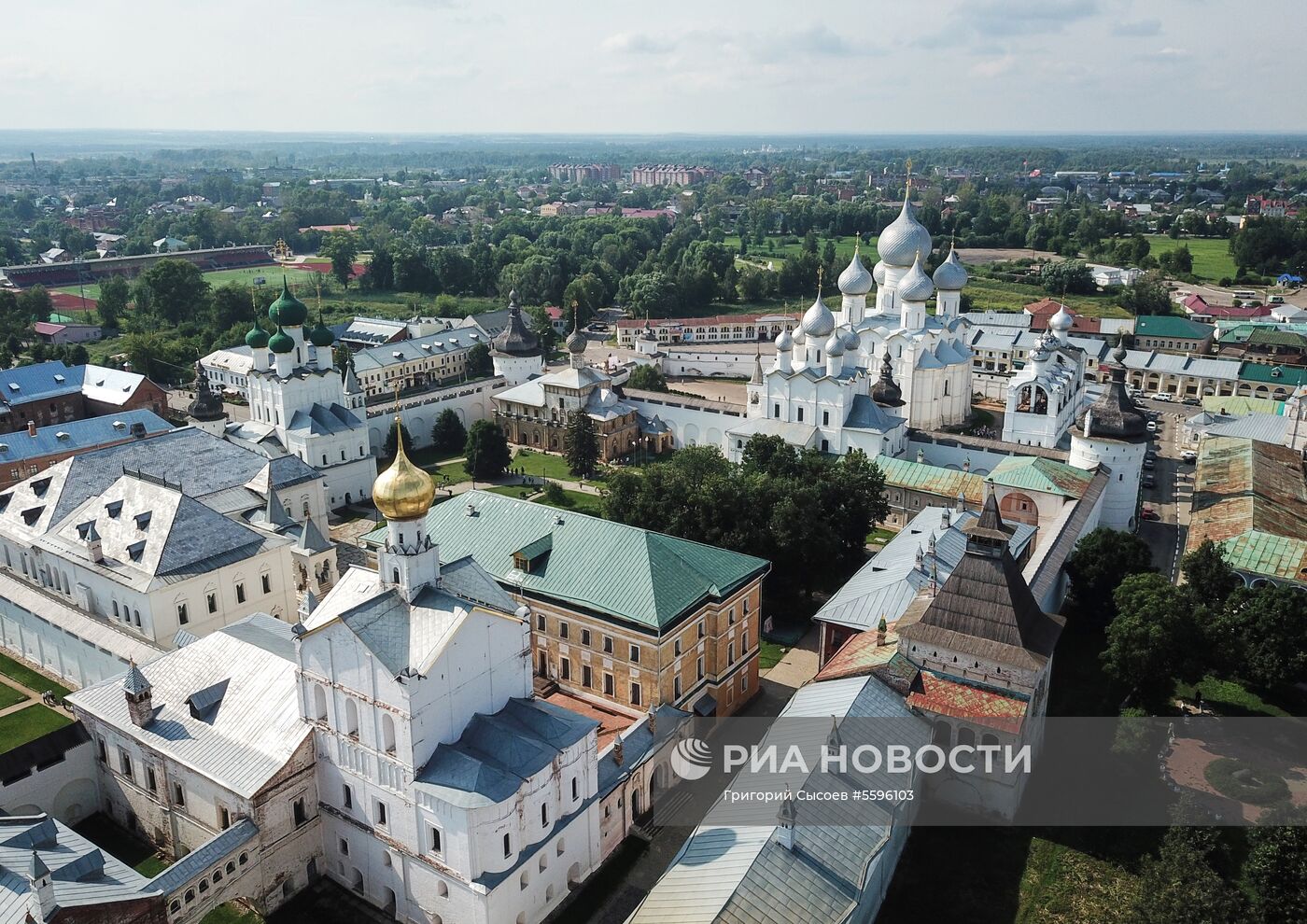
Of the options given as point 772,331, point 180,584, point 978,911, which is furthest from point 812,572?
point 772,331

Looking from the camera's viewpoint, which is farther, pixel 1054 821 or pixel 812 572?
pixel 812 572

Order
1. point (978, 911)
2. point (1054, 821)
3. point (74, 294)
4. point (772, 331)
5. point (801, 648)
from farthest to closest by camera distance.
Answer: point (74, 294), point (772, 331), point (801, 648), point (1054, 821), point (978, 911)

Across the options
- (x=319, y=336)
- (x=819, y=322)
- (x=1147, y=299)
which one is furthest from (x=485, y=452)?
(x=1147, y=299)

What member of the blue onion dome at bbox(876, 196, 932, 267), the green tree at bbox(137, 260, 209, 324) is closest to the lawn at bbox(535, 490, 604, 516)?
the blue onion dome at bbox(876, 196, 932, 267)

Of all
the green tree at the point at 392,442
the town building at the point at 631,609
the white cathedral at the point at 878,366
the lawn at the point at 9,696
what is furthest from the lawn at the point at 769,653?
the green tree at the point at 392,442

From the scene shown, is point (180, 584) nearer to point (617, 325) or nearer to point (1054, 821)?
point (1054, 821)

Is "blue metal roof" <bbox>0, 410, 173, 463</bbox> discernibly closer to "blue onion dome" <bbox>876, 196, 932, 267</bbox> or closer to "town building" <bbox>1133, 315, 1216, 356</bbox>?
"blue onion dome" <bbox>876, 196, 932, 267</bbox>

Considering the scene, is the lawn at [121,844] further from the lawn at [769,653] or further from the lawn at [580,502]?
the lawn at [580,502]
